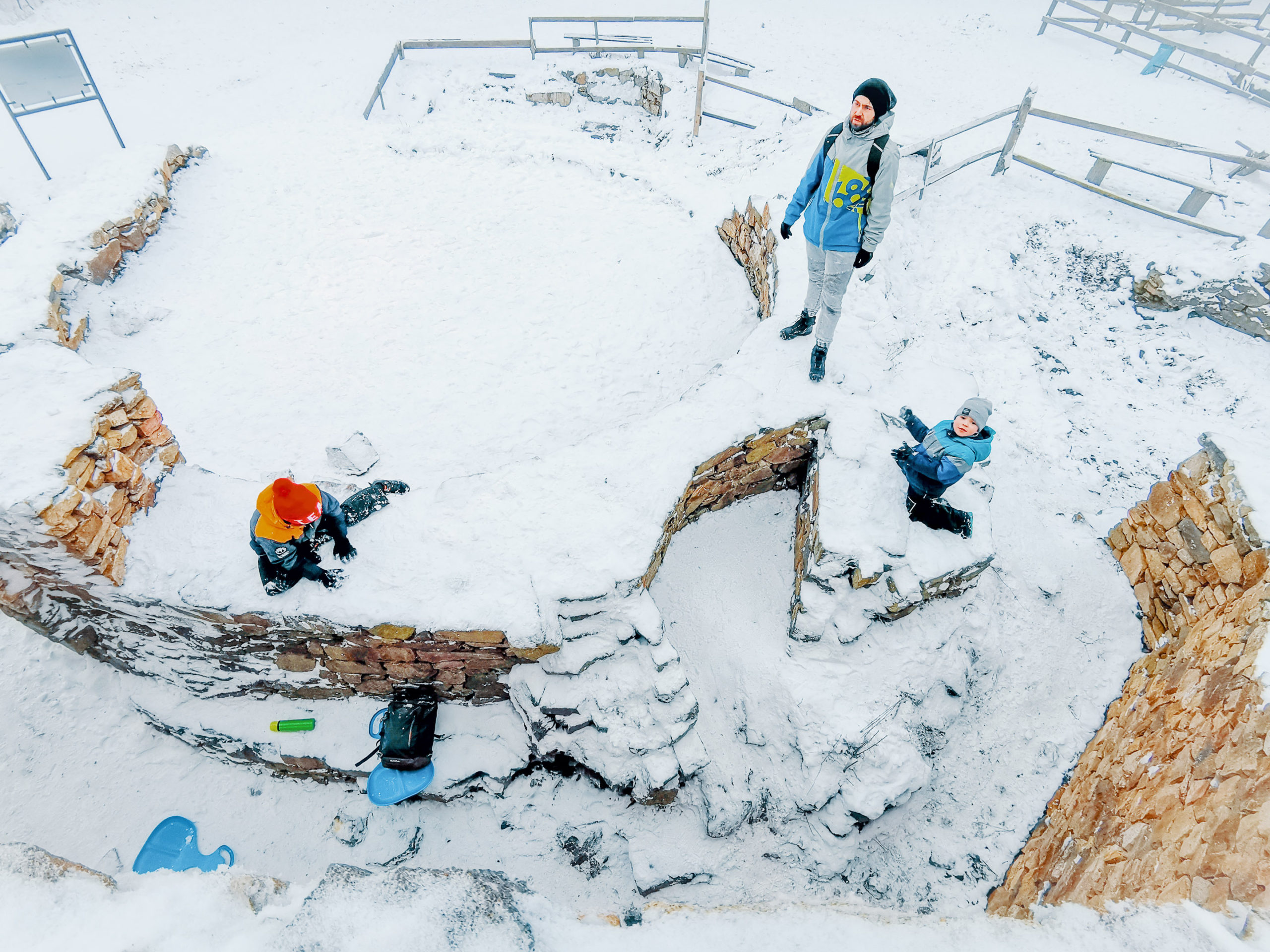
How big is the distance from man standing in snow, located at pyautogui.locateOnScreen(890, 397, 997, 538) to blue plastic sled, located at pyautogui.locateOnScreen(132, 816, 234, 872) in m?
5.62

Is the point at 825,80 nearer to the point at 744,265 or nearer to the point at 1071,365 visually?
the point at 744,265

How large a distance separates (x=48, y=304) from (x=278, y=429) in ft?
8.81

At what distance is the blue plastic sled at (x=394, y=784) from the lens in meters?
4.11

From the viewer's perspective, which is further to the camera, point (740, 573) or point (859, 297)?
point (859, 297)

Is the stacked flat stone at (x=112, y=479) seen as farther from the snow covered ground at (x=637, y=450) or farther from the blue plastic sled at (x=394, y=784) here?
the blue plastic sled at (x=394, y=784)

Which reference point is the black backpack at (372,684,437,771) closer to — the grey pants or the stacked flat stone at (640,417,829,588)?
the stacked flat stone at (640,417,829,588)

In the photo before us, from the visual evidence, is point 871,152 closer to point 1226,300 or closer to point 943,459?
point 943,459

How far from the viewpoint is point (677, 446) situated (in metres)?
4.89

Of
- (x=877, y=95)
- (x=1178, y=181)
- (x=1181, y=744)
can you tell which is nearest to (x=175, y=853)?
(x=1181, y=744)

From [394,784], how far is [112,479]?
2.88m

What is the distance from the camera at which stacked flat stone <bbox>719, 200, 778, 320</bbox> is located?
6699 millimetres

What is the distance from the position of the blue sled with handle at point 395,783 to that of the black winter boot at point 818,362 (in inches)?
170

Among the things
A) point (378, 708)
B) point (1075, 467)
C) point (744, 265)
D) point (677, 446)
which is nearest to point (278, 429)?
point (378, 708)

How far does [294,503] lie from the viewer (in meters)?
3.60
